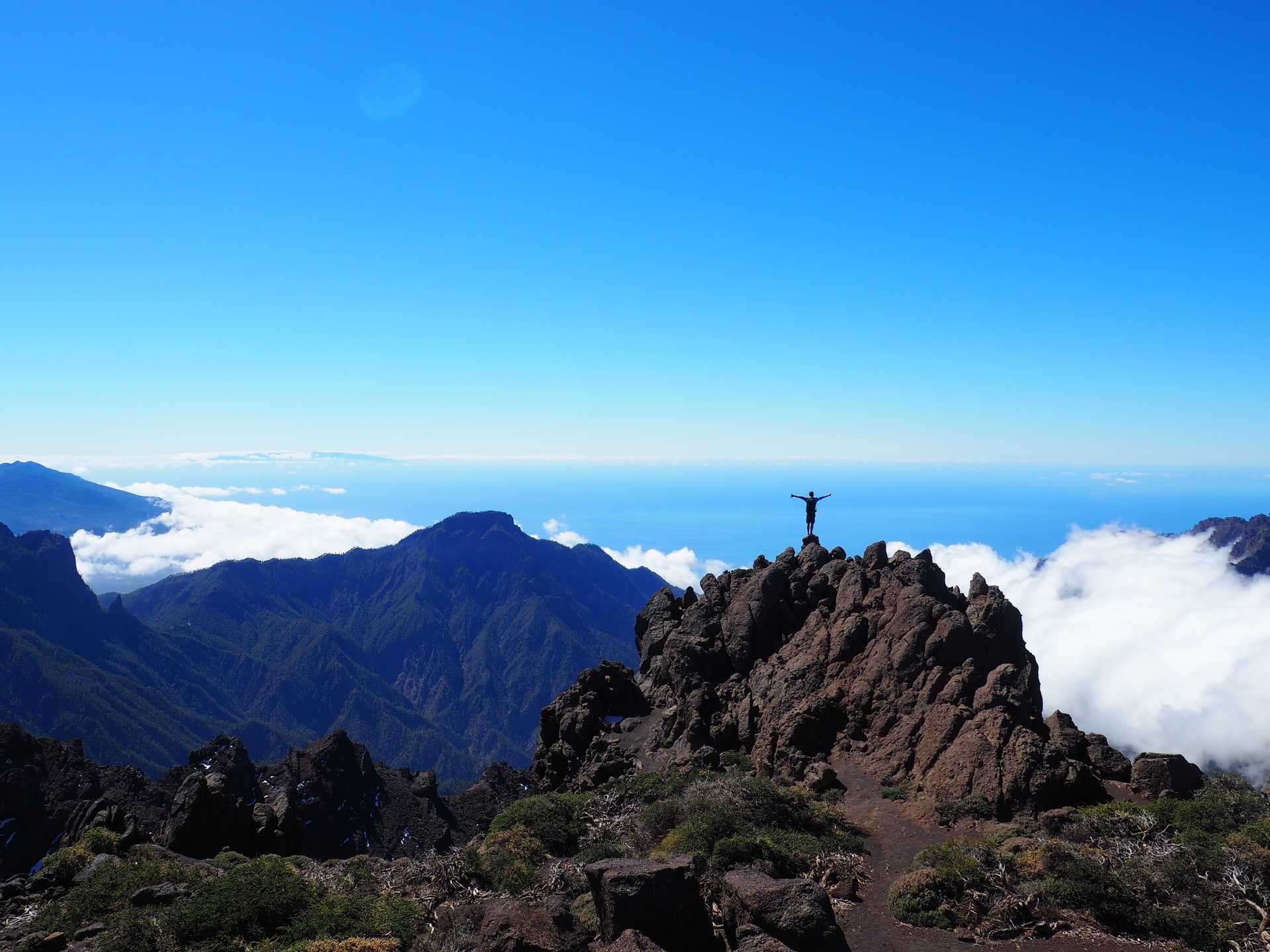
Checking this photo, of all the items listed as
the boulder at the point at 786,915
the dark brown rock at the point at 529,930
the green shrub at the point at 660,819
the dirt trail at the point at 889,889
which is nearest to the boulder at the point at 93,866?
the dark brown rock at the point at 529,930

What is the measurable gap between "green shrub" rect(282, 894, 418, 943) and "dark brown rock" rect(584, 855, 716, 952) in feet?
16.3

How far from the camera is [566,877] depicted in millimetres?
17578

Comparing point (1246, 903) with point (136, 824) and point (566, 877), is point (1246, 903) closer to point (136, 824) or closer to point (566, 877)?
point (566, 877)

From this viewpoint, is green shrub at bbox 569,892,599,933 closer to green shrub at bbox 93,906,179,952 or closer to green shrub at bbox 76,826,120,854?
green shrub at bbox 93,906,179,952

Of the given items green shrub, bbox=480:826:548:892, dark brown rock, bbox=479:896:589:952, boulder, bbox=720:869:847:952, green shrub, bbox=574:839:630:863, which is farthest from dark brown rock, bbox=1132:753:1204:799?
dark brown rock, bbox=479:896:589:952

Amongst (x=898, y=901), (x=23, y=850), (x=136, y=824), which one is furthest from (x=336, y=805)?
(x=898, y=901)

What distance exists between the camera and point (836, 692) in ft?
103

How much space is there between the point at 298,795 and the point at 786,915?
66.8 metres

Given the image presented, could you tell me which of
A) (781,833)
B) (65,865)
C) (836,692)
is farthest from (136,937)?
(836,692)

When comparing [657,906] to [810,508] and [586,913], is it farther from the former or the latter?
[810,508]

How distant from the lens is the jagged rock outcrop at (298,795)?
55.5m

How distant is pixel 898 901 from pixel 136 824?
2555cm

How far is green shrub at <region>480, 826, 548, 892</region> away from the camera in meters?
18.0

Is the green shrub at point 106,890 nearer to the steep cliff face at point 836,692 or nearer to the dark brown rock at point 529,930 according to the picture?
the dark brown rock at point 529,930
